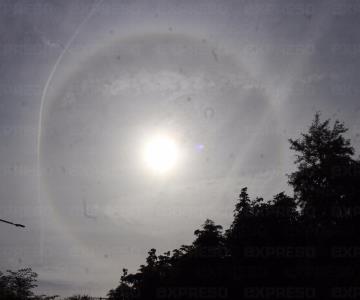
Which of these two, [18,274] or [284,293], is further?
[18,274]

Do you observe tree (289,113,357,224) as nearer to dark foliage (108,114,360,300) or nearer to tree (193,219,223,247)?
dark foliage (108,114,360,300)

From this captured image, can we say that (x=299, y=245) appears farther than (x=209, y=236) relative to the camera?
No

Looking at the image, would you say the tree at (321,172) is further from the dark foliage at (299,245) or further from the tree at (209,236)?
the tree at (209,236)

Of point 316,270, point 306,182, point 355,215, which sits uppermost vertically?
point 306,182

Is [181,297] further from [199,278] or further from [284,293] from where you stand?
[284,293]

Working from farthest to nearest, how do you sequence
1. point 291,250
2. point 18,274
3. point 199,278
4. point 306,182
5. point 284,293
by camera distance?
1. point 18,274
2. point 306,182
3. point 199,278
4. point 291,250
5. point 284,293

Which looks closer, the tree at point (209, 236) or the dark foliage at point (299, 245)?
the dark foliage at point (299, 245)

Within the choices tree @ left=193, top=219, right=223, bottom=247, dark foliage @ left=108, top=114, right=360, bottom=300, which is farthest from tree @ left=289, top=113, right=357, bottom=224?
tree @ left=193, top=219, right=223, bottom=247

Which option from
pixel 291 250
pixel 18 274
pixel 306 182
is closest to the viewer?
pixel 291 250

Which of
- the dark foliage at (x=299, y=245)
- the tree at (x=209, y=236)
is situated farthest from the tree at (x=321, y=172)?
the tree at (x=209, y=236)

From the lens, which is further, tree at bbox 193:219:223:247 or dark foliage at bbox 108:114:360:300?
tree at bbox 193:219:223:247

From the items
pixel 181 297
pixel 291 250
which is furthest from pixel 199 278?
pixel 291 250
